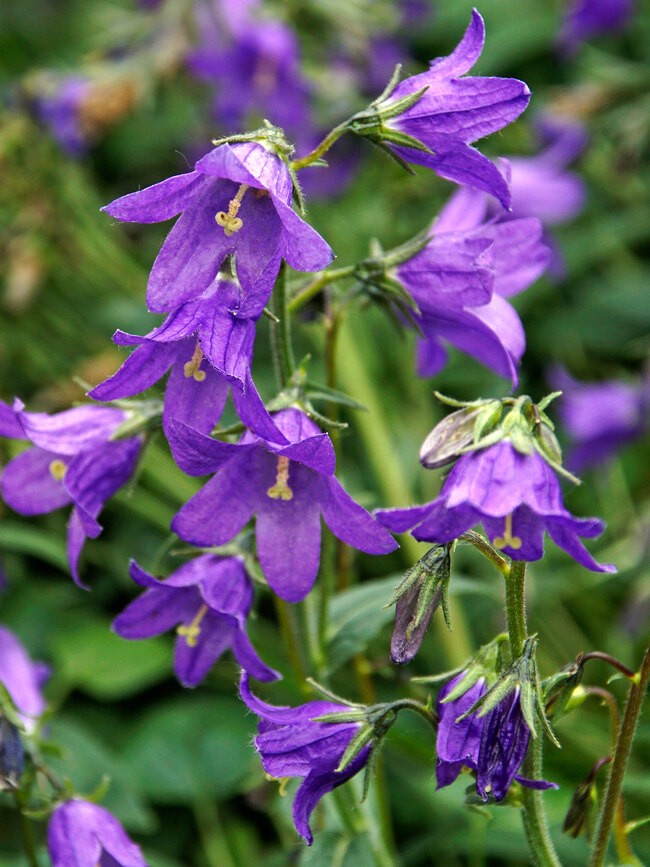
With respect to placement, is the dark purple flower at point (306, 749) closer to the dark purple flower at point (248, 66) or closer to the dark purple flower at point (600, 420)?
the dark purple flower at point (600, 420)

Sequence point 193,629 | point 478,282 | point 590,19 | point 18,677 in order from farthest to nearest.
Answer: point 590,19
point 18,677
point 193,629
point 478,282

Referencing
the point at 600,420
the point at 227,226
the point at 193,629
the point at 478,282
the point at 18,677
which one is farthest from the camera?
the point at 600,420

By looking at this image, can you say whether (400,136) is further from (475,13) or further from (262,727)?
(262,727)

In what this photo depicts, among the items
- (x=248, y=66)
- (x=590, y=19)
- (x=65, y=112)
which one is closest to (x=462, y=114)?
(x=248, y=66)

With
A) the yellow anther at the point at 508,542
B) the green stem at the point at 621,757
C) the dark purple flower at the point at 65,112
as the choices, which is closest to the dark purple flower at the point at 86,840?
the green stem at the point at 621,757

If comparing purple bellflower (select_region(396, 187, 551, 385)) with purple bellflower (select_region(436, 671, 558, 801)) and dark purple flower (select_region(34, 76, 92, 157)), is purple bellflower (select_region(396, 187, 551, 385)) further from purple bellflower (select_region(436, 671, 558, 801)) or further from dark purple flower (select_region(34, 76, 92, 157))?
dark purple flower (select_region(34, 76, 92, 157))

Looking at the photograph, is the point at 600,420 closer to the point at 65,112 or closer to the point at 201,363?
the point at 201,363
